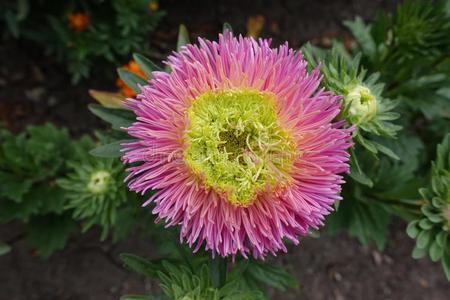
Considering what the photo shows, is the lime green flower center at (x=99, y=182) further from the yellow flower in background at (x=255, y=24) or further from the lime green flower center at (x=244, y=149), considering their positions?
the yellow flower in background at (x=255, y=24)

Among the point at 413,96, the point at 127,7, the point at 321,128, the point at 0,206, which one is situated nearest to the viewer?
the point at 321,128

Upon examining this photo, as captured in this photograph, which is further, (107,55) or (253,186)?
(107,55)

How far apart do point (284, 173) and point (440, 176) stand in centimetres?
62

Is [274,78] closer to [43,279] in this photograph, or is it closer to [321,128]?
[321,128]

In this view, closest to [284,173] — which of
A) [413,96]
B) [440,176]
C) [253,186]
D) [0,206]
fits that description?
[253,186]

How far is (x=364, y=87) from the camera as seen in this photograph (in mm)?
1507

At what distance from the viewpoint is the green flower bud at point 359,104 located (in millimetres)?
1453

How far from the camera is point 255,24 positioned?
3.31 m

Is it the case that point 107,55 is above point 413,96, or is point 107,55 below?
above

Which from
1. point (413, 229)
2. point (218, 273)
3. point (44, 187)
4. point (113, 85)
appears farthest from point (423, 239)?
point (113, 85)

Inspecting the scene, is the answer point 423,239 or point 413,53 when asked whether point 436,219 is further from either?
point 413,53

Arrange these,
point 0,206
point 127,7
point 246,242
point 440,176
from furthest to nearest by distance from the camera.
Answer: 1. point 127,7
2. point 0,206
3. point 440,176
4. point 246,242

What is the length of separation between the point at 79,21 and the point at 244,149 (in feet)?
5.91

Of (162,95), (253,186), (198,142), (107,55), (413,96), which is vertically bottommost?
(253,186)
